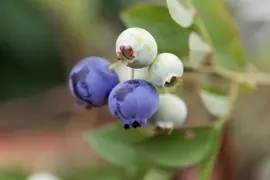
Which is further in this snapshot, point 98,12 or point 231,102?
point 98,12

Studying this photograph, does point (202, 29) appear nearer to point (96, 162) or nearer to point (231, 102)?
point (231, 102)

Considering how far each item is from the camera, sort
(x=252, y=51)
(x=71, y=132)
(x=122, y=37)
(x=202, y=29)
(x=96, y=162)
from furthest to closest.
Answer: (x=252, y=51) → (x=71, y=132) → (x=96, y=162) → (x=202, y=29) → (x=122, y=37)

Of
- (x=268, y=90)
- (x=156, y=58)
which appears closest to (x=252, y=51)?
(x=268, y=90)

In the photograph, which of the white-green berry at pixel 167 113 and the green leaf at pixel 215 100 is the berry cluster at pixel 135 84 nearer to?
the white-green berry at pixel 167 113

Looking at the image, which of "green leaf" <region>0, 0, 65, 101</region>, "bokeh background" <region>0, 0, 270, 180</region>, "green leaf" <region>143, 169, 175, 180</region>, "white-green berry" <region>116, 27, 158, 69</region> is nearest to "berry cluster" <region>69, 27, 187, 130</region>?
"white-green berry" <region>116, 27, 158, 69</region>

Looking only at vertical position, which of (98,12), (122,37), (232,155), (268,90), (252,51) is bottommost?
(122,37)

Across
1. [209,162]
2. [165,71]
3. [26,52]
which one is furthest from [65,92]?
[165,71]

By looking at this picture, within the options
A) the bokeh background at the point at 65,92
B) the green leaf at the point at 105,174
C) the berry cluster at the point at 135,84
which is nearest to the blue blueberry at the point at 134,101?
the berry cluster at the point at 135,84
